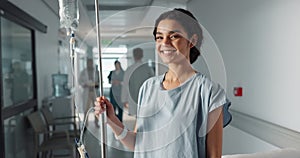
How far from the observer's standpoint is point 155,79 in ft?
3.01

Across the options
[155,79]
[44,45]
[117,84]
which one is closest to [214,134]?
[155,79]

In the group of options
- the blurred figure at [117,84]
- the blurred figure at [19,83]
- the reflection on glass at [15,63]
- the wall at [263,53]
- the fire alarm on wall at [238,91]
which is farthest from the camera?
the blurred figure at [19,83]

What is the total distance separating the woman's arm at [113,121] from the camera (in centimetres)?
76

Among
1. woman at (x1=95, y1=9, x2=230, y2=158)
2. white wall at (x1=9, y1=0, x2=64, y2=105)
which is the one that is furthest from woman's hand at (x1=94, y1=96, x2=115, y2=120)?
white wall at (x1=9, y1=0, x2=64, y2=105)

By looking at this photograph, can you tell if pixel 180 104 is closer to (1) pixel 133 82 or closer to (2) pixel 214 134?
(2) pixel 214 134

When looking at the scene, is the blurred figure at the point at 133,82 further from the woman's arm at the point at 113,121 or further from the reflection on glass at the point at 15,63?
the reflection on glass at the point at 15,63

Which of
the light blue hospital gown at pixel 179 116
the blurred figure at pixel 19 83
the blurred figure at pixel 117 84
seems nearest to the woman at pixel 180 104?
the light blue hospital gown at pixel 179 116

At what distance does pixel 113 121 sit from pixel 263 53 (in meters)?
1.53

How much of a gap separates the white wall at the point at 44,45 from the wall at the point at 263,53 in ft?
7.29

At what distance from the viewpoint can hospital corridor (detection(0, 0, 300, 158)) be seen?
2.66 feet

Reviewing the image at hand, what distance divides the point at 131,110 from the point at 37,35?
318cm

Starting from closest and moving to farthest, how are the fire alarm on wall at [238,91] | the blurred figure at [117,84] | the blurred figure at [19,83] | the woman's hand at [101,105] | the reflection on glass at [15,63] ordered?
the woman's hand at [101,105], the blurred figure at [117,84], the fire alarm on wall at [238,91], the reflection on glass at [15,63], the blurred figure at [19,83]

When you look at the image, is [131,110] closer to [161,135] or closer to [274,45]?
[161,135]

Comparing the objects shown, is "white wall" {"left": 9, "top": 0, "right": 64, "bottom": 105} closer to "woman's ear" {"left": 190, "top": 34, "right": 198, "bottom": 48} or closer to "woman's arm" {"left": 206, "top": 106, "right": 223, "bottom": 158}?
"woman's ear" {"left": 190, "top": 34, "right": 198, "bottom": 48}
